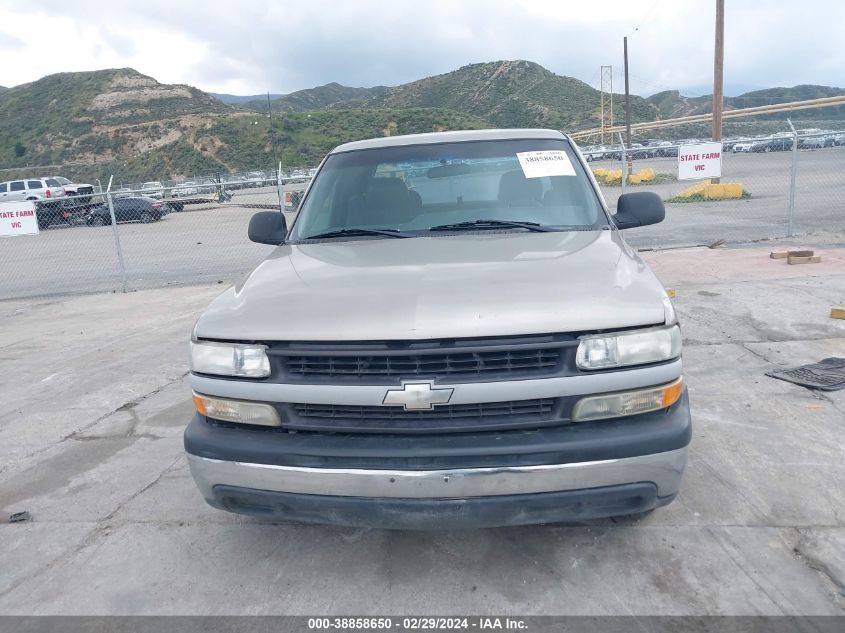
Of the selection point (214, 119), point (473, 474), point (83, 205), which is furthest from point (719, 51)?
point (214, 119)

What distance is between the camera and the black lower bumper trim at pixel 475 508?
2.41 meters

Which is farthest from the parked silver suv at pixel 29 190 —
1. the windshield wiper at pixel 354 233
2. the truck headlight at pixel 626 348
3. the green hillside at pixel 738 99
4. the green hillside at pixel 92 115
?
the green hillside at pixel 738 99

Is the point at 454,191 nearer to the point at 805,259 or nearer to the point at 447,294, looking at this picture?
the point at 447,294

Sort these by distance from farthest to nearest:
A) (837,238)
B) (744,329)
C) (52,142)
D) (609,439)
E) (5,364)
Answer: (52,142) → (837,238) → (5,364) → (744,329) → (609,439)

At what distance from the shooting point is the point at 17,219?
11281 mm

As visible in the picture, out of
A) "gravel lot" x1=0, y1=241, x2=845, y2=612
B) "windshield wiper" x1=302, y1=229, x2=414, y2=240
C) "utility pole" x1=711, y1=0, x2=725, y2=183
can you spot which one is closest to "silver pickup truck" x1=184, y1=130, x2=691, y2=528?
"gravel lot" x1=0, y1=241, x2=845, y2=612

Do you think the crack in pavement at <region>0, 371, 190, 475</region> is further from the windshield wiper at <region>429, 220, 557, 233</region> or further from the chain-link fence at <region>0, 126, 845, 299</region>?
the chain-link fence at <region>0, 126, 845, 299</region>

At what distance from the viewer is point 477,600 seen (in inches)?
103

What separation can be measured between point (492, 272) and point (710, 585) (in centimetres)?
153

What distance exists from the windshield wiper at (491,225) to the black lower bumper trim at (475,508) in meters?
1.54

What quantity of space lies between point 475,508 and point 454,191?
2073mm

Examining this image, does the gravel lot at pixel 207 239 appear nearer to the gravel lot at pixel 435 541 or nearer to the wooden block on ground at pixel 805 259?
the wooden block on ground at pixel 805 259

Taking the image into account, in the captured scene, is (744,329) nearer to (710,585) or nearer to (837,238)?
(710,585)

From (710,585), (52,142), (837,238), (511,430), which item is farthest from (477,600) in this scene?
(52,142)
